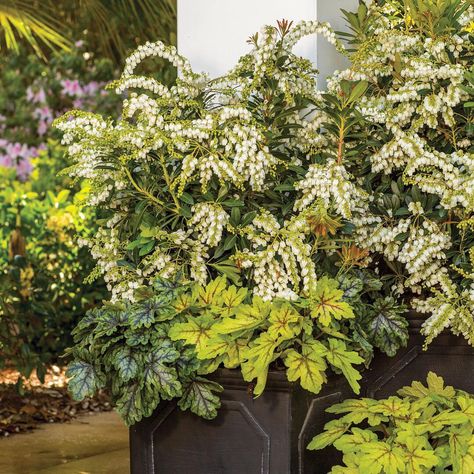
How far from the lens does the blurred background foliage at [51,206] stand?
527 centimetres

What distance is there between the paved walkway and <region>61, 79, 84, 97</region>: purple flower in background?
363 centimetres

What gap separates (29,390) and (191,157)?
316 cm

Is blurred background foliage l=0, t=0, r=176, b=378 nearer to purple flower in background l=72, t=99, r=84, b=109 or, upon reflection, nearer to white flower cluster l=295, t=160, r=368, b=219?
purple flower in background l=72, t=99, r=84, b=109

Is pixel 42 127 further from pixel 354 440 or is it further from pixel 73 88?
pixel 354 440

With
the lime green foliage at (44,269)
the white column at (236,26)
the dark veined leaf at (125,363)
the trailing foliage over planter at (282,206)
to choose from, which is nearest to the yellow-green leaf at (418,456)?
the trailing foliage over planter at (282,206)

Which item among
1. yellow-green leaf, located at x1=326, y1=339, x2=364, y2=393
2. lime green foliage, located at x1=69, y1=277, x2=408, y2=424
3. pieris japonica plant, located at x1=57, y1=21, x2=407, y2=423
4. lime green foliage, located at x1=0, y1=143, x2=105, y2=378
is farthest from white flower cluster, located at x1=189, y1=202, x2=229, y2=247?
lime green foliage, located at x1=0, y1=143, x2=105, y2=378

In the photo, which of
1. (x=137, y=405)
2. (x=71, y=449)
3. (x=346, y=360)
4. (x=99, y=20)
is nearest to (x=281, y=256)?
(x=346, y=360)

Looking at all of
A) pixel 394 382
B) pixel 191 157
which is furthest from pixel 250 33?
pixel 394 382

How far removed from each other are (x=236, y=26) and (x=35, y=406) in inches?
111

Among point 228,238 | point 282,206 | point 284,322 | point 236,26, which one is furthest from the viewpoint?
point 236,26

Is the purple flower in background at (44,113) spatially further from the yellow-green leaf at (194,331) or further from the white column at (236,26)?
the yellow-green leaf at (194,331)

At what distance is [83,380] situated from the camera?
2697 millimetres

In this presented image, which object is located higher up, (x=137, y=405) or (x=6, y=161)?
(x=6, y=161)

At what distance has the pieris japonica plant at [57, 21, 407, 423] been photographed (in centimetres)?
266
